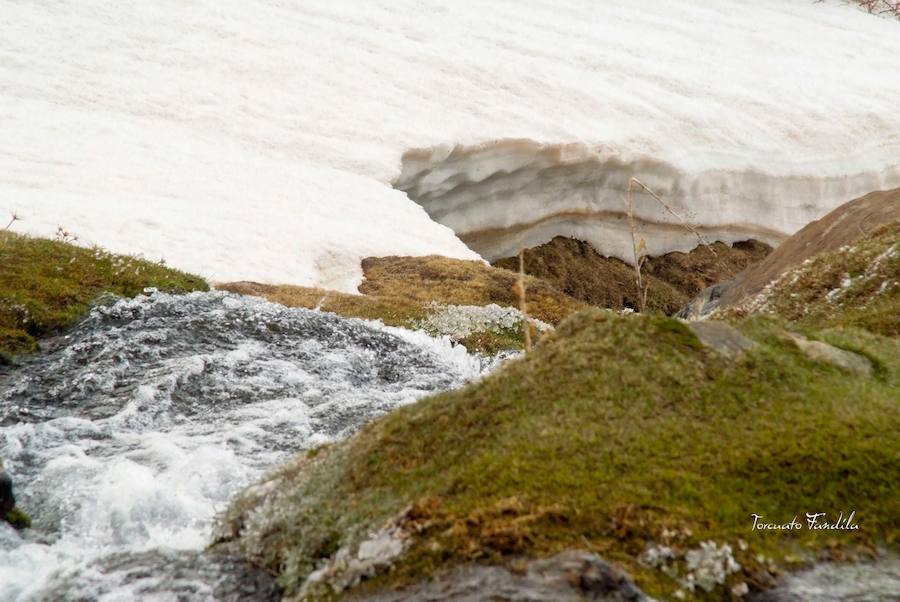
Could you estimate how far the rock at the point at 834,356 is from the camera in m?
9.06

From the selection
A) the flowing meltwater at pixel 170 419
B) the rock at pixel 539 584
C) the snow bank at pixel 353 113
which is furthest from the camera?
the snow bank at pixel 353 113

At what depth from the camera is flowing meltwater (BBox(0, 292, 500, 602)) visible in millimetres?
8797

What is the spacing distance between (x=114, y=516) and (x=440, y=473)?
419 cm

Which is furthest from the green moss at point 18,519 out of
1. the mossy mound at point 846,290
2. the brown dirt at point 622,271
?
the brown dirt at point 622,271

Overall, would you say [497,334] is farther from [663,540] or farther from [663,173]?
[663,173]

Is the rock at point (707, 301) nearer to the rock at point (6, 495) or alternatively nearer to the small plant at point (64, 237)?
the small plant at point (64, 237)

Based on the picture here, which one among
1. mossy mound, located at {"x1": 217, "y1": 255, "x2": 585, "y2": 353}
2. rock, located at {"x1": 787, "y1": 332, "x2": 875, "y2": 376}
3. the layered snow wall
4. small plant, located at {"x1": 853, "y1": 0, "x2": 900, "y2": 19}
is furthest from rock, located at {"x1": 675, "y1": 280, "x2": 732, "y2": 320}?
small plant, located at {"x1": 853, "y1": 0, "x2": 900, "y2": 19}

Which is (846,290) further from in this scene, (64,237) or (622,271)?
(622,271)

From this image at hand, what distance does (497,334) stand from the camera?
20.1 metres

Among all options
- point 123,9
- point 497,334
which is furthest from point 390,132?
point 497,334

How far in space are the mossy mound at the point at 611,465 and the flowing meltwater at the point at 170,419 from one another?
1.04 metres

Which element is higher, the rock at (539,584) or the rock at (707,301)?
the rock at (539,584)

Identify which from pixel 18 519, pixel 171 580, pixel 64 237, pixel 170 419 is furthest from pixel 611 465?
pixel 64 237

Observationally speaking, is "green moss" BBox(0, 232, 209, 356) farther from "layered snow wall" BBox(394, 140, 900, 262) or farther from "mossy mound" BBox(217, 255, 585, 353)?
"layered snow wall" BBox(394, 140, 900, 262)
